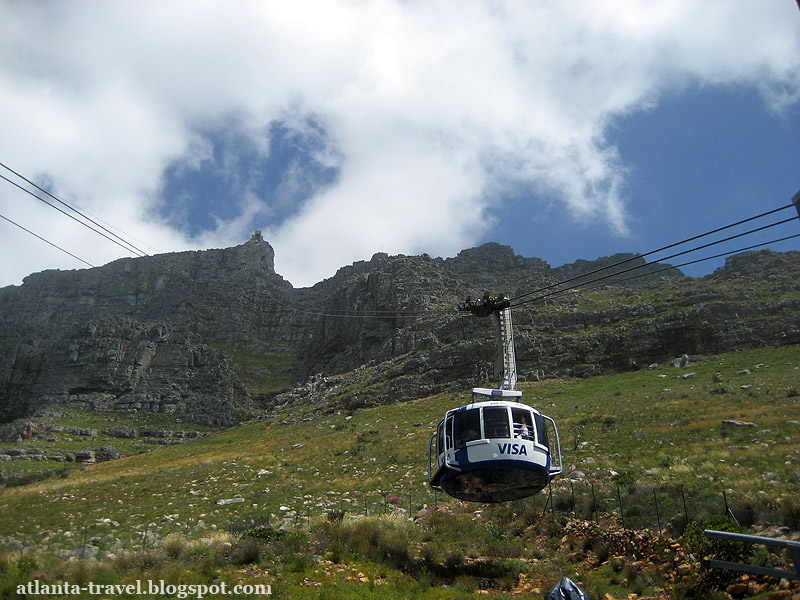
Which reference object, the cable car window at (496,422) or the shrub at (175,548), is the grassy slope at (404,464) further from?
the cable car window at (496,422)

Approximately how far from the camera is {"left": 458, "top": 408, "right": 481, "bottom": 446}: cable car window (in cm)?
1655

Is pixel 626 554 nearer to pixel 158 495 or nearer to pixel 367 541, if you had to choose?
pixel 367 541

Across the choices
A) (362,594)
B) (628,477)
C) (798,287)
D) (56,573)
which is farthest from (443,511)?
(798,287)

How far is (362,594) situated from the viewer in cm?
1479

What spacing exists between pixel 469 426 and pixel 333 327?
117 m

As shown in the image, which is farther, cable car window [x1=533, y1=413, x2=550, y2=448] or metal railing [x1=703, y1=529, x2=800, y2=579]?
cable car window [x1=533, y1=413, x2=550, y2=448]

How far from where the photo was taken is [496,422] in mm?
16469

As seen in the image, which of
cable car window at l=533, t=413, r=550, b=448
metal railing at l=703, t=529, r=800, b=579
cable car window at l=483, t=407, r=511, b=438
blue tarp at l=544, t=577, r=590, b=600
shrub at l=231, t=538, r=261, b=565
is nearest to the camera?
metal railing at l=703, t=529, r=800, b=579

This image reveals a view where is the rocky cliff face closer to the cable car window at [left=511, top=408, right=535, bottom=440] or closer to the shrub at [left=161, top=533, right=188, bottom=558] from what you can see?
the shrub at [left=161, top=533, right=188, bottom=558]

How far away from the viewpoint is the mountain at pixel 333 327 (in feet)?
244

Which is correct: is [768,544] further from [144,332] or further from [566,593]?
[144,332]

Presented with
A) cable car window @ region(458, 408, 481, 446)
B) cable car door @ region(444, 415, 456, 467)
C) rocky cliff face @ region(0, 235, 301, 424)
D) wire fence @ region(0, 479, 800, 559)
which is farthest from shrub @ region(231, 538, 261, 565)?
rocky cliff face @ region(0, 235, 301, 424)

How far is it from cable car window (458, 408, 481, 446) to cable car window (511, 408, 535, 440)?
1079 mm

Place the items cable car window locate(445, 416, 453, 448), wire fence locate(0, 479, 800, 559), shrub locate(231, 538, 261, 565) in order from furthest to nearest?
cable car window locate(445, 416, 453, 448) < shrub locate(231, 538, 261, 565) < wire fence locate(0, 479, 800, 559)
